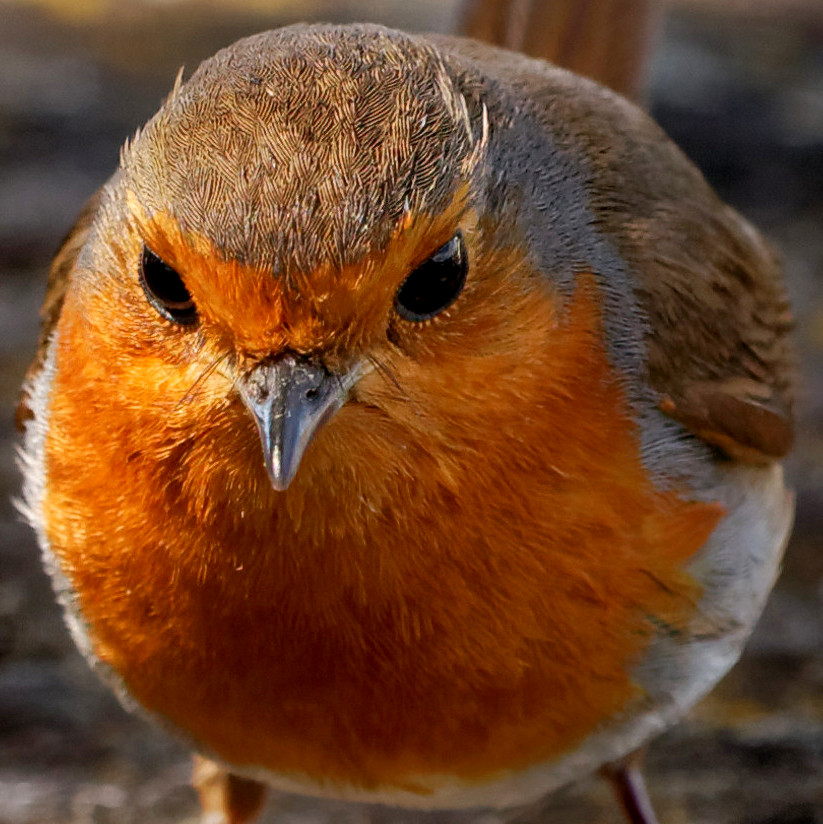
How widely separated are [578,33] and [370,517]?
2.38m

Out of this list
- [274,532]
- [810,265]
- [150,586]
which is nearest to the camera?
[274,532]

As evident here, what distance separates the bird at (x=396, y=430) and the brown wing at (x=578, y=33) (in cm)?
104

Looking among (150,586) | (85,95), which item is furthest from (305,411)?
(85,95)

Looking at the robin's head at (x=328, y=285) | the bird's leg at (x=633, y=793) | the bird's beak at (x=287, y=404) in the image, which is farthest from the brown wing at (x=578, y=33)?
the bird's beak at (x=287, y=404)

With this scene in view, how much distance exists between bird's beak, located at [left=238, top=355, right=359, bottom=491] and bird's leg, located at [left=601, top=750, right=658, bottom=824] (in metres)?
1.93

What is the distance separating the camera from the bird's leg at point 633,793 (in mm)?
3994

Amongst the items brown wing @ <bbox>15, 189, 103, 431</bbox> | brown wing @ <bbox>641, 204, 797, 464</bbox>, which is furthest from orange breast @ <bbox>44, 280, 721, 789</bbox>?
brown wing @ <bbox>15, 189, 103, 431</bbox>

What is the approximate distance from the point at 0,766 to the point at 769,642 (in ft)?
7.79

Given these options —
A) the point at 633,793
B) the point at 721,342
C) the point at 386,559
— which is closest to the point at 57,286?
the point at 386,559

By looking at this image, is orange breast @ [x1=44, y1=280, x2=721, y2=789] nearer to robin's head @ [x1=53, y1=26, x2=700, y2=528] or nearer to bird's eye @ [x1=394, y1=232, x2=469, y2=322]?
robin's head @ [x1=53, y1=26, x2=700, y2=528]

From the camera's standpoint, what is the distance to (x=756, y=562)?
3.52m

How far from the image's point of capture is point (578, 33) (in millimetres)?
4566

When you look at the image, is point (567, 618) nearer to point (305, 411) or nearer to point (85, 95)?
point (305, 411)

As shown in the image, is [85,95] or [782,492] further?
[85,95]
